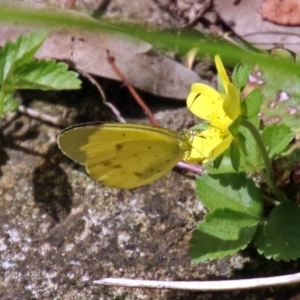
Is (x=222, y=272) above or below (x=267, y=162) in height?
below

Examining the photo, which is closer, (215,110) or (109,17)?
(215,110)

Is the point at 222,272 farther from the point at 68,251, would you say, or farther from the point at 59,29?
the point at 59,29

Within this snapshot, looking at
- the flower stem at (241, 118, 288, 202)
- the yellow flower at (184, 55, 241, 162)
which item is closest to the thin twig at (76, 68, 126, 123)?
the yellow flower at (184, 55, 241, 162)

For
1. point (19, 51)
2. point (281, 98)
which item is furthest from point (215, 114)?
point (19, 51)

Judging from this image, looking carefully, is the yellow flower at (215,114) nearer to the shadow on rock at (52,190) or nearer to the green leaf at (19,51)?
the shadow on rock at (52,190)

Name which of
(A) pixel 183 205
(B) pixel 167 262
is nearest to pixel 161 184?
(A) pixel 183 205

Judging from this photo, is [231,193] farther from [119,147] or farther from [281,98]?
[281,98]

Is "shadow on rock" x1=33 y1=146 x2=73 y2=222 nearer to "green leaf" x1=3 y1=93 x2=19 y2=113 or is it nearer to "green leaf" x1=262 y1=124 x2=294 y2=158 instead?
"green leaf" x1=3 y1=93 x2=19 y2=113

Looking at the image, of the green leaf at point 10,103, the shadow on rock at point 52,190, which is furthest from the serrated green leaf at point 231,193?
the green leaf at point 10,103
